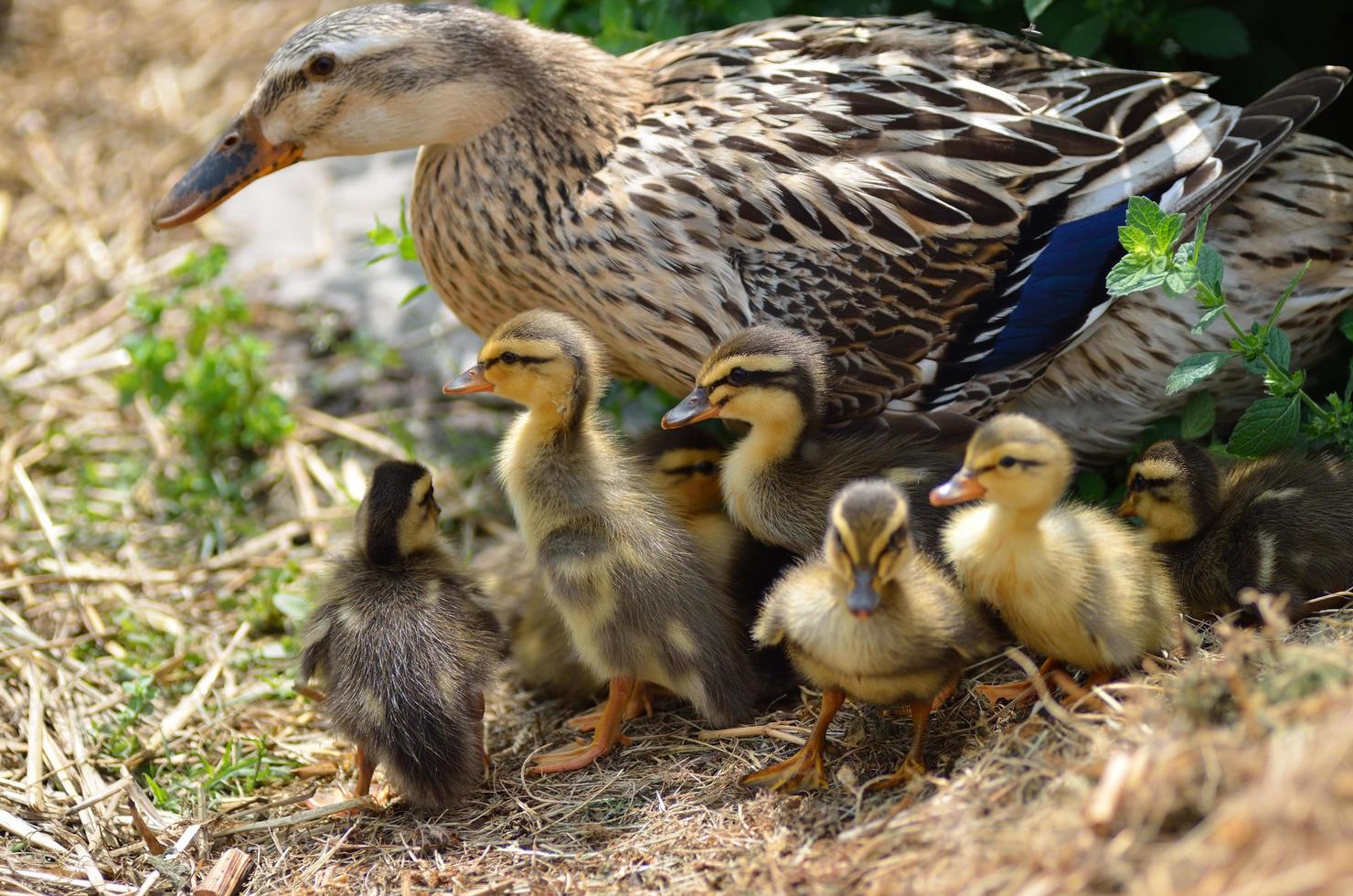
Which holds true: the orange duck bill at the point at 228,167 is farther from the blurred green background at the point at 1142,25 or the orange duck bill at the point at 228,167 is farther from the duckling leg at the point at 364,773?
the duckling leg at the point at 364,773

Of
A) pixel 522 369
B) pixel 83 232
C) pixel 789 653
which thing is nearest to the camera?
pixel 789 653

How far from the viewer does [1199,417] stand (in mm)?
3459

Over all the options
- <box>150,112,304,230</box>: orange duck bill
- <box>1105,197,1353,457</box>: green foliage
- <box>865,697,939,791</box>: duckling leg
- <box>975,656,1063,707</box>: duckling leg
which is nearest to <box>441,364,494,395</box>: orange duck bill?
<box>150,112,304,230</box>: orange duck bill

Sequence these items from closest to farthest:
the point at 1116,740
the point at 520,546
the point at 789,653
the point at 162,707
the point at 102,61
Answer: the point at 1116,740, the point at 789,653, the point at 162,707, the point at 520,546, the point at 102,61

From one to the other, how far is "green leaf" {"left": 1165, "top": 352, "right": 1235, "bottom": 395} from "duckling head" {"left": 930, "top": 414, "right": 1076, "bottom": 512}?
484mm

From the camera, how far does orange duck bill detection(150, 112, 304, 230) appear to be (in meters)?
3.57

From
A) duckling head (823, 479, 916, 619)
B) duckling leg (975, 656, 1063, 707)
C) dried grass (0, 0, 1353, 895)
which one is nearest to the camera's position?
dried grass (0, 0, 1353, 895)

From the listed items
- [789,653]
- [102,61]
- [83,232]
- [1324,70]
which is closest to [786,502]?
[789,653]

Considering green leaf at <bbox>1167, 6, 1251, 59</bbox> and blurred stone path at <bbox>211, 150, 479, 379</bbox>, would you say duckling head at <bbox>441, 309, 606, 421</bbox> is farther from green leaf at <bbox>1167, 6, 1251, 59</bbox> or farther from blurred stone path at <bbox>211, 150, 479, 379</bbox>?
green leaf at <bbox>1167, 6, 1251, 59</bbox>

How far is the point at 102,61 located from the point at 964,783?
20.5 ft

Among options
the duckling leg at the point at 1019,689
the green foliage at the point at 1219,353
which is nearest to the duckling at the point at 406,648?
the duckling leg at the point at 1019,689

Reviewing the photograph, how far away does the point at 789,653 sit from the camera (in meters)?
2.82

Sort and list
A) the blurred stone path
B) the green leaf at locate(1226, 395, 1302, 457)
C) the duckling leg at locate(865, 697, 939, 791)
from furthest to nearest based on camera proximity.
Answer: the blurred stone path, the green leaf at locate(1226, 395, 1302, 457), the duckling leg at locate(865, 697, 939, 791)

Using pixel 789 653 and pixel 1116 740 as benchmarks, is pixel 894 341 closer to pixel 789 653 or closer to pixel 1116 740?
pixel 789 653
